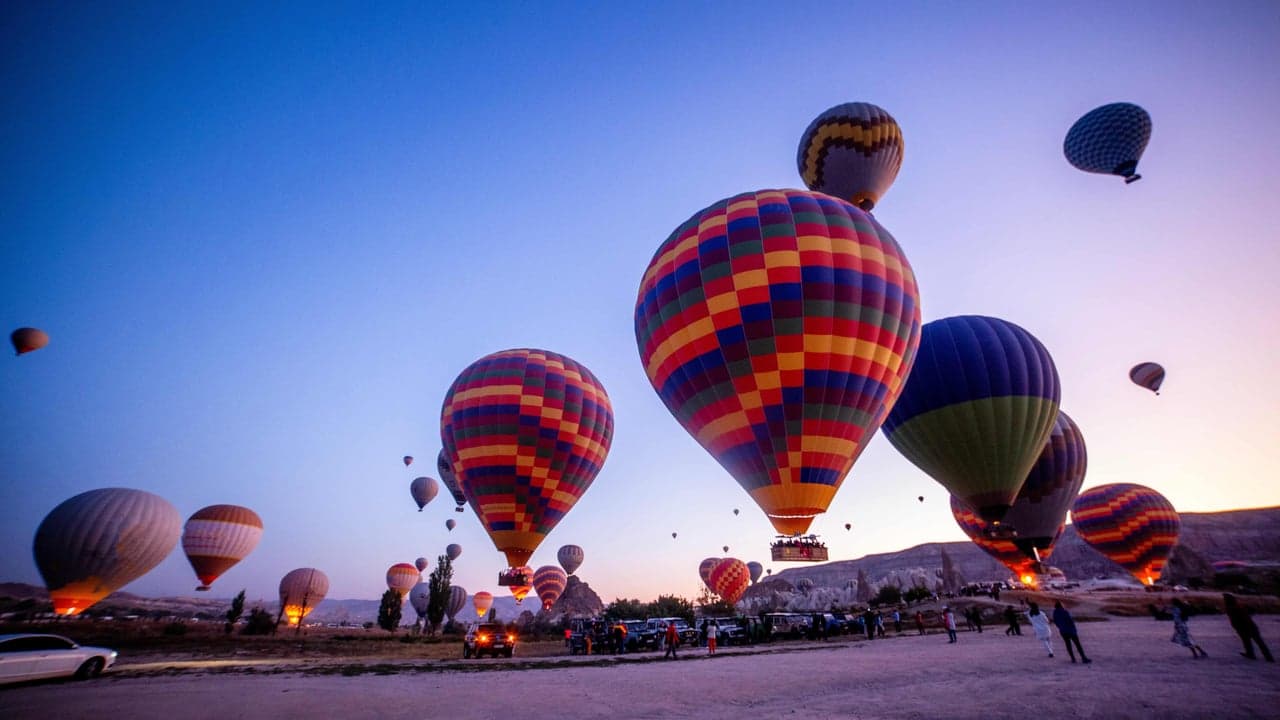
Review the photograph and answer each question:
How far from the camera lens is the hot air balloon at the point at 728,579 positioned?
53.5 metres

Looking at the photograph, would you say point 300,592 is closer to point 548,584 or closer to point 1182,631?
point 548,584

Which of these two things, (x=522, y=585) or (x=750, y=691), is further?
(x=522, y=585)

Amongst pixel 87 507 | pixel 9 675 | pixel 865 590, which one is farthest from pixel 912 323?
pixel 865 590

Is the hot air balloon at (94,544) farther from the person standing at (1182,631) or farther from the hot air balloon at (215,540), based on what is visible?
the person standing at (1182,631)

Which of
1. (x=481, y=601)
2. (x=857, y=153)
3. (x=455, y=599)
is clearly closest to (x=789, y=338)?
(x=857, y=153)

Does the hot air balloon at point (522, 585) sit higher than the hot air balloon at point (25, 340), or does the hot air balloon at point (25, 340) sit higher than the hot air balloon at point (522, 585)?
the hot air balloon at point (25, 340)

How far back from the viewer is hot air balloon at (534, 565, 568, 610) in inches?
2212

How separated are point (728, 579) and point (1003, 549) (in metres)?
28.3

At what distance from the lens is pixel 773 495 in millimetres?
13789

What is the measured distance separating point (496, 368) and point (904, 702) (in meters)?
18.8

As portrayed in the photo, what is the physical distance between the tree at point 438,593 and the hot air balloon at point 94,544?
20.6 metres

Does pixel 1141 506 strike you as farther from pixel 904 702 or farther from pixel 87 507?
pixel 87 507

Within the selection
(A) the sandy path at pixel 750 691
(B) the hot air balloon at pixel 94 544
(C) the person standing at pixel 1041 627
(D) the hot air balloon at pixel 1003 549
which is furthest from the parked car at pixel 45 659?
(D) the hot air balloon at pixel 1003 549

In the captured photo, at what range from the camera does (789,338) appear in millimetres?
13570
